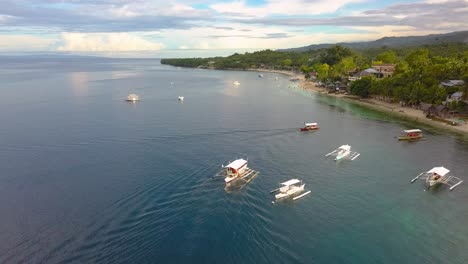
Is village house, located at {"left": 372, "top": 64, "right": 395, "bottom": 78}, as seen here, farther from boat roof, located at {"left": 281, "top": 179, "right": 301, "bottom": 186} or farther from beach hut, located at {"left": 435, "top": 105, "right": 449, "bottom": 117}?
boat roof, located at {"left": 281, "top": 179, "right": 301, "bottom": 186}

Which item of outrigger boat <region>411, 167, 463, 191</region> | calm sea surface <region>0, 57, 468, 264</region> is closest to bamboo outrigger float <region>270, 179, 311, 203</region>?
calm sea surface <region>0, 57, 468, 264</region>

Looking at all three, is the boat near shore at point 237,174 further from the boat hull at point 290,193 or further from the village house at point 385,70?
the village house at point 385,70

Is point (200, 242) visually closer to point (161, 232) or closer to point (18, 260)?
point (161, 232)

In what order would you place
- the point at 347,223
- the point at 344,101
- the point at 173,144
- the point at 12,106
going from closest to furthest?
the point at 347,223
the point at 173,144
the point at 12,106
the point at 344,101

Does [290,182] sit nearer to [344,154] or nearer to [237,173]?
[237,173]

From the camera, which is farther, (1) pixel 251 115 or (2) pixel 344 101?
(2) pixel 344 101

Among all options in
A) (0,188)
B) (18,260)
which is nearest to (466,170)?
(18,260)

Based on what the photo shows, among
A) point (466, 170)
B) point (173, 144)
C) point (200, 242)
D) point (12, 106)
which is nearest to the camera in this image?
point (200, 242)

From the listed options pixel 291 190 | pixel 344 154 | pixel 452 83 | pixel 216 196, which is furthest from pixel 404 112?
pixel 216 196
